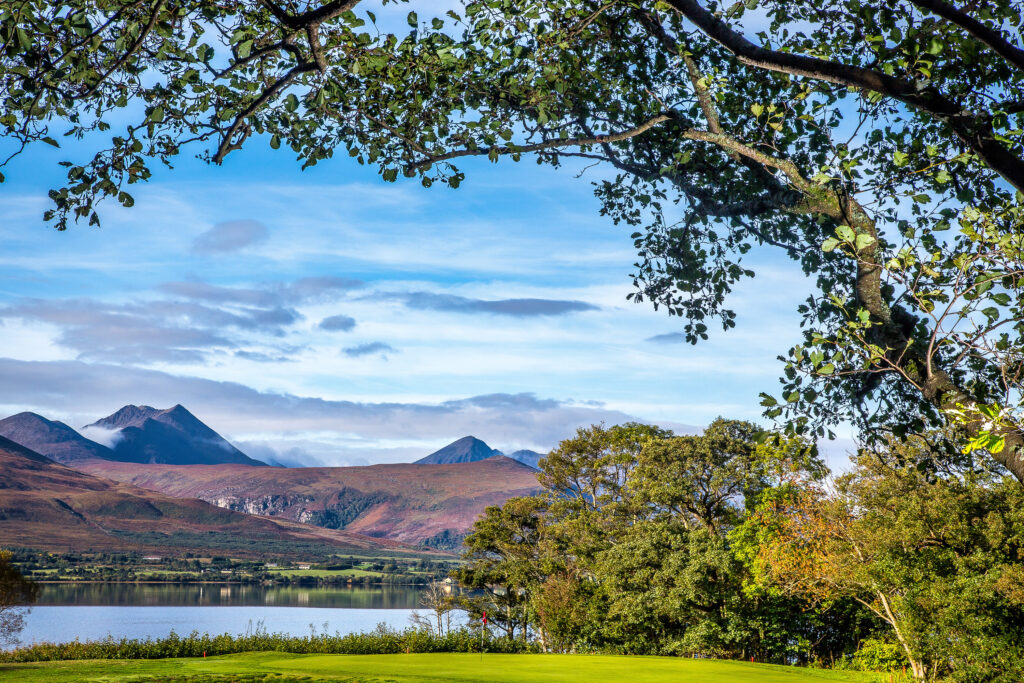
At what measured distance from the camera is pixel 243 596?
121 meters

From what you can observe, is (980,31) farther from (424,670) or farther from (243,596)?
(243,596)

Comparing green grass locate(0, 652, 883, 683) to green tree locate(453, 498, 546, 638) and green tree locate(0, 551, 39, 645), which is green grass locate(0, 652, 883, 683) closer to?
green tree locate(453, 498, 546, 638)

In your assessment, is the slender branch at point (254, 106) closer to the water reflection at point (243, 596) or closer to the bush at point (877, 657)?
the bush at point (877, 657)

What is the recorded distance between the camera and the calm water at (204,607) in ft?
292

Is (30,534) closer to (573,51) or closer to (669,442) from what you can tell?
(669,442)

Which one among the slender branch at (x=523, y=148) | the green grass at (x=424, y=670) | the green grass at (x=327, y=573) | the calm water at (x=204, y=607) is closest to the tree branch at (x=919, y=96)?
the slender branch at (x=523, y=148)

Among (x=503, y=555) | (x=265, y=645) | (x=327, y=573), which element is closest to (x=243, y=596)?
(x=327, y=573)

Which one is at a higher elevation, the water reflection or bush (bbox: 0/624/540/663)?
bush (bbox: 0/624/540/663)

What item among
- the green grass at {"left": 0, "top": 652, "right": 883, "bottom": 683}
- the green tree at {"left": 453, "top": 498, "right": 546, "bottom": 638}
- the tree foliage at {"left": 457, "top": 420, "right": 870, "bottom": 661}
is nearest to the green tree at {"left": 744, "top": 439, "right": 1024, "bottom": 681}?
the green grass at {"left": 0, "top": 652, "right": 883, "bottom": 683}

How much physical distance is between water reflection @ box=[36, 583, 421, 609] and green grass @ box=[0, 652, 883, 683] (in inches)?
3645

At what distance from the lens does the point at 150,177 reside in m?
6.39

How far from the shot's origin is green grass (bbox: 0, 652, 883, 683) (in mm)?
15656

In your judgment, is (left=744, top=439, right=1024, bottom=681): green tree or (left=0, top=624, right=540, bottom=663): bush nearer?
(left=744, top=439, right=1024, bottom=681): green tree

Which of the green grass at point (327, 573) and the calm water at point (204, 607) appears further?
the green grass at point (327, 573)
